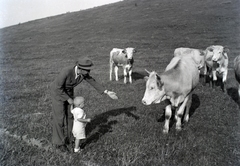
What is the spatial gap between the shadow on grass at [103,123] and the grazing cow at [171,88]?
1426 mm

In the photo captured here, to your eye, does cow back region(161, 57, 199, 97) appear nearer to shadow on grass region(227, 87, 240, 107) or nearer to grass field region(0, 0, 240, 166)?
grass field region(0, 0, 240, 166)

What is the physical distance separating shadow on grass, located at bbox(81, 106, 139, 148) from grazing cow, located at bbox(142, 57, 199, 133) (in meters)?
1.43

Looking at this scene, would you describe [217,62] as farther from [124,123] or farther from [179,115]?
[124,123]

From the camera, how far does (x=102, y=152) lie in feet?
21.4

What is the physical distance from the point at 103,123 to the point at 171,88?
2.47 m

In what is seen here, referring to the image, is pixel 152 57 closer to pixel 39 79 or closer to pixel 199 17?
pixel 39 79

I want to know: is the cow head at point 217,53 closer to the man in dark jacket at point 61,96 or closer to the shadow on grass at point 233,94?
the shadow on grass at point 233,94

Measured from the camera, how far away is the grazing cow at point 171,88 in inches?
299

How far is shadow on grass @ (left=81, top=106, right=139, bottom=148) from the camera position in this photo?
7594mm

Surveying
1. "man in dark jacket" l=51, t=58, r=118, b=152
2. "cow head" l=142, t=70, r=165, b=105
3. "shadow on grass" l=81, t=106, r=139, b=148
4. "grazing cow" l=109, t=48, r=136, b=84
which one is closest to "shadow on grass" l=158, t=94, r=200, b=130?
"shadow on grass" l=81, t=106, r=139, b=148

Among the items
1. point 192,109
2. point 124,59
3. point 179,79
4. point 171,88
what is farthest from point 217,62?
point 171,88

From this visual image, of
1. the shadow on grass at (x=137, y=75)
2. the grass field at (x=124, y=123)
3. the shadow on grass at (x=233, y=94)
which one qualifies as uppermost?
the grass field at (x=124, y=123)

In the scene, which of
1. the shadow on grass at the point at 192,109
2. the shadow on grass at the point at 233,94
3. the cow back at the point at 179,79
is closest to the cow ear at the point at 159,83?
the cow back at the point at 179,79

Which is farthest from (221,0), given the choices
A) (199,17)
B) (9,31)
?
(9,31)
